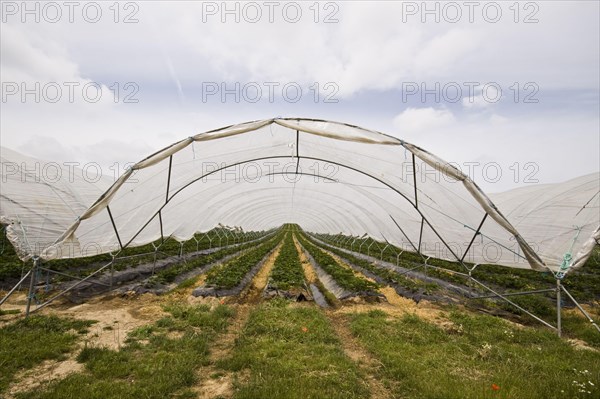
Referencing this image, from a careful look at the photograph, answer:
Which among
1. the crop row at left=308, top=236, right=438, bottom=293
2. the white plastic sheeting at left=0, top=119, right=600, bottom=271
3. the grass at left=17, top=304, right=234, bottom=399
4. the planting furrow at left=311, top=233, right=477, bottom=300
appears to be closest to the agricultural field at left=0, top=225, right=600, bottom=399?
the grass at left=17, top=304, right=234, bottom=399

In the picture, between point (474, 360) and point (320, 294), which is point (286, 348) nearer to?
point (474, 360)

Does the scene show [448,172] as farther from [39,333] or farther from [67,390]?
[39,333]

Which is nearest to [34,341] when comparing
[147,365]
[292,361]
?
[147,365]

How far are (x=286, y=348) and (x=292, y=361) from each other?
0.62 meters

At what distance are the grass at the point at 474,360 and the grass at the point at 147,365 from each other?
2.83 metres

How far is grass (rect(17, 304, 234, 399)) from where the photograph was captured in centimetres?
373

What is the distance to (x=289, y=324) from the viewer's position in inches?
253

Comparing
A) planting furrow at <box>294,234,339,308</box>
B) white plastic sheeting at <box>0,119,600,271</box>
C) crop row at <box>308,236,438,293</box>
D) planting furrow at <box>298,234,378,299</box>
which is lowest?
planting furrow at <box>294,234,339,308</box>

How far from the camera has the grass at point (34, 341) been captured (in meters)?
4.36

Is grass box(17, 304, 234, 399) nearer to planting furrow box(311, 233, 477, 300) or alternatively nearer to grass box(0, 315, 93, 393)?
grass box(0, 315, 93, 393)

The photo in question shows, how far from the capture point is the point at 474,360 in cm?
498

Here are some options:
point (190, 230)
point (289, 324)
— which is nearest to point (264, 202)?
point (190, 230)

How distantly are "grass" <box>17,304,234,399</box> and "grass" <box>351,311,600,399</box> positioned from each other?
2828 millimetres

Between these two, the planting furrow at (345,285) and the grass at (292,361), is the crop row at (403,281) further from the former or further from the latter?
the grass at (292,361)
